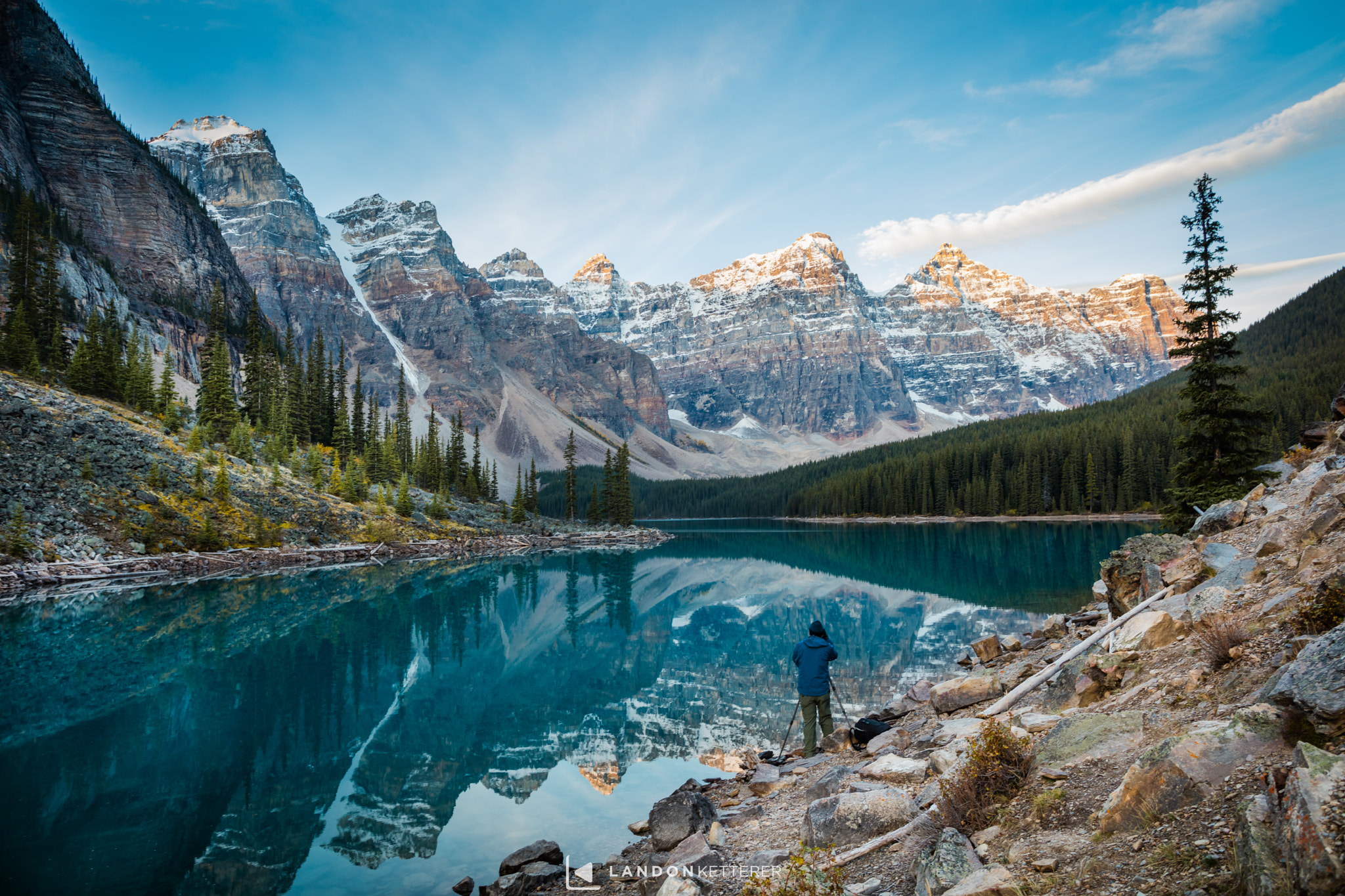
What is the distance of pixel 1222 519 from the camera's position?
14734 mm

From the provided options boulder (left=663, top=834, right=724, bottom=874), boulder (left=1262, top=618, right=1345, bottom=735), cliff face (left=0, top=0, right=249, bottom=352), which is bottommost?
boulder (left=663, top=834, right=724, bottom=874)

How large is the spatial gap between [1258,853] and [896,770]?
19.2 feet

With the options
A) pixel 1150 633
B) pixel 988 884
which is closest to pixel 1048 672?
pixel 1150 633

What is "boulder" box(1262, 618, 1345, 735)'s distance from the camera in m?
4.06

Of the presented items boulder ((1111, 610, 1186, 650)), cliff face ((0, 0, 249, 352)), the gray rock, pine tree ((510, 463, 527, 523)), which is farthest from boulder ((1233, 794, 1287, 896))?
cliff face ((0, 0, 249, 352))

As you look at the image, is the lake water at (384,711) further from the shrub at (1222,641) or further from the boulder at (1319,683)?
the boulder at (1319,683)

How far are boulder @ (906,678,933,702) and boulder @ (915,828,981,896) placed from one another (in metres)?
9.85

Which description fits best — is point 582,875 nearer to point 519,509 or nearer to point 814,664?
point 814,664

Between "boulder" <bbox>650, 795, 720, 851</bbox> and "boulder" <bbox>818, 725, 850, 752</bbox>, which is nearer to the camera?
"boulder" <bbox>650, 795, 720, 851</bbox>

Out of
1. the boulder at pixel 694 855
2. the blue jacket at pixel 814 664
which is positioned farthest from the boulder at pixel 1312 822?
the blue jacket at pixel 814 664

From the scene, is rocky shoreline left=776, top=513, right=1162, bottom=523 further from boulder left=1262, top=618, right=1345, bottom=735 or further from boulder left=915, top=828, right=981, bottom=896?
boulder left=915, top=828, right=981, bottom=896

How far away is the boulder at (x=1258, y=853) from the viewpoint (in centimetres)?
322

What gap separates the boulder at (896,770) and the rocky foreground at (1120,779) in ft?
0.13

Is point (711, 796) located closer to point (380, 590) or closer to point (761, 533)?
point (380, 590)
